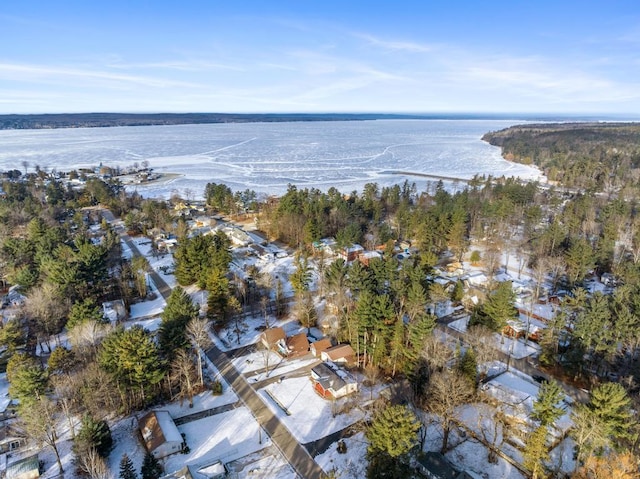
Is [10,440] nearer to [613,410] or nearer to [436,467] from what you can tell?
[436,467]

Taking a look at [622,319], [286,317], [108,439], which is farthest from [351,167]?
[108,439]

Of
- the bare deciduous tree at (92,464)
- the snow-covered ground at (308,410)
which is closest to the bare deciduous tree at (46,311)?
the bare deciduous tree at (92,464)

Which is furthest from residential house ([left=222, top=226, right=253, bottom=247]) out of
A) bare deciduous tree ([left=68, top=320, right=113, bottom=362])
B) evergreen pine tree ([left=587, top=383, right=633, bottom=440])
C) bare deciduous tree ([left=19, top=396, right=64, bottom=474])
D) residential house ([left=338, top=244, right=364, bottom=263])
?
evergreen pine tree ([left=587, top=383, right=633, bottom=440])

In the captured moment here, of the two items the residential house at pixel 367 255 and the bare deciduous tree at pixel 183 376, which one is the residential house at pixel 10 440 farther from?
the residential house at pixel 367 255

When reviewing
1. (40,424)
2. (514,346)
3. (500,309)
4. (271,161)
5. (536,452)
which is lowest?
(514,346)

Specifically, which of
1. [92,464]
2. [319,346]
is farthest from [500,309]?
[92,464]

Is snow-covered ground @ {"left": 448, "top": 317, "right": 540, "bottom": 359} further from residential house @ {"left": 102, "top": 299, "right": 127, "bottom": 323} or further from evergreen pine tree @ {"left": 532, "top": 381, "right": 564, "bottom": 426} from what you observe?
residential house @ {"left": 102, "top": 299, "right": 127, "bottom": 323}
